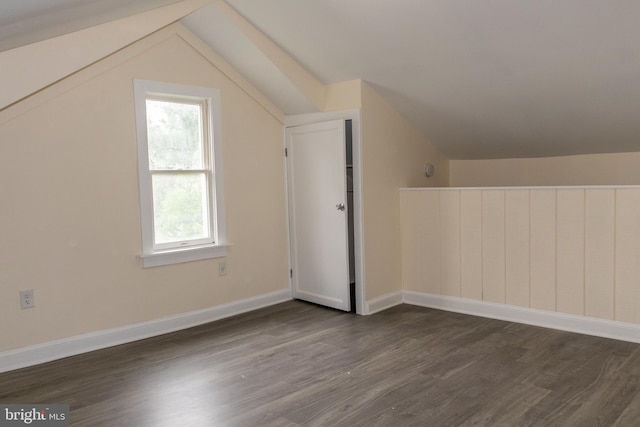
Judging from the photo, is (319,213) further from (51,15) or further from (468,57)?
(51,15)

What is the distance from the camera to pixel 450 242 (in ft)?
15.1

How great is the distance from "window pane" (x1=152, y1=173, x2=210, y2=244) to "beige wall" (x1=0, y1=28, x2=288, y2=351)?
0.69ft

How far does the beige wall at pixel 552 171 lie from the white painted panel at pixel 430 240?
3.56ft

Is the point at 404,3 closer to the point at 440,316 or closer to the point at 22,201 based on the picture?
the point at 440,316

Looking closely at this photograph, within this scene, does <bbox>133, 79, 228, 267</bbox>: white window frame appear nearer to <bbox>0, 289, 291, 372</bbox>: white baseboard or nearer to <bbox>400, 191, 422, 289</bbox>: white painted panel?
<bbox>0, 289, 291, 372</bbox>: white baseboard

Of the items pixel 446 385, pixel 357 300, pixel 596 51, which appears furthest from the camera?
pixel 357 300

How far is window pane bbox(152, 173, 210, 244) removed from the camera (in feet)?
13.8

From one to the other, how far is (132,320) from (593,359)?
3.31 metres

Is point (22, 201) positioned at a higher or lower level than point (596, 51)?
lower

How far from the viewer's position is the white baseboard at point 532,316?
3695mm

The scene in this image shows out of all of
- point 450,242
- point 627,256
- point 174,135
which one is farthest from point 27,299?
point 627,256

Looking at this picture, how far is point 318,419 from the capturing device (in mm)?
2635

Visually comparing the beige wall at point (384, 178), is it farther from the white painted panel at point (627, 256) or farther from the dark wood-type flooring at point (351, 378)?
the white painted panel at point (627, 256)

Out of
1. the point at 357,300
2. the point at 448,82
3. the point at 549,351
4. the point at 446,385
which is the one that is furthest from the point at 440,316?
the point at 448,82
